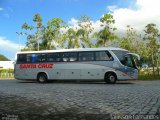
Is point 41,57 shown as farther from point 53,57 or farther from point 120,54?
point 120,54

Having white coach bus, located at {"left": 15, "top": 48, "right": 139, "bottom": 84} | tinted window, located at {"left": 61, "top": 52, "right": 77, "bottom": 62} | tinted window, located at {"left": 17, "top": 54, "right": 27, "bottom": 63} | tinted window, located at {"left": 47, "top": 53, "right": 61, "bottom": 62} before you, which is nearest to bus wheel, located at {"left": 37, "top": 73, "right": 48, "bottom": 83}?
white coach bus, located at {"left": 15, "top": 48, "right": 139, "bottom": 84}

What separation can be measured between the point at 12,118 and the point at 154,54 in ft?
186

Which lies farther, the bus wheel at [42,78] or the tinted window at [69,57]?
the bus wheel at [42,78]

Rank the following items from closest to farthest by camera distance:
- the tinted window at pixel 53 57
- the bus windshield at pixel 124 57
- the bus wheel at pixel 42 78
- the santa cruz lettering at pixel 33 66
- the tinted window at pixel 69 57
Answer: the bus windshield at pixel 124 57 → the tinted window at pixel 69 57 → the tinted window at pixel 53 57 → the santa cruz lettering at pixel 33 66 → the bus wheel at pixel 42 78

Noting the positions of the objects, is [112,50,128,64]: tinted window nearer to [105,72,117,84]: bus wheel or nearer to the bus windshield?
the bus windshield

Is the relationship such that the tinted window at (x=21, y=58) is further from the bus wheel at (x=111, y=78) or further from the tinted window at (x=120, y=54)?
the tinted window at (x=120, y=54)

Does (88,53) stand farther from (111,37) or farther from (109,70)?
(111,37)

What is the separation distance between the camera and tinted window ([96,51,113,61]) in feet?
83.8

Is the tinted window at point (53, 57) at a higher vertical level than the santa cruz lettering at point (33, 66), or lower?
higher

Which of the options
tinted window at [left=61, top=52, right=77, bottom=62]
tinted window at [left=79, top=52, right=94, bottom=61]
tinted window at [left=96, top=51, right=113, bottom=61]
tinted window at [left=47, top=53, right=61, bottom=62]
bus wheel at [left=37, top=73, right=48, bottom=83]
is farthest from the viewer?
bus wheel at [left=37, top=73, right=48, bottom=83]

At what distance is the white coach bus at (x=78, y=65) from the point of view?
25391mm

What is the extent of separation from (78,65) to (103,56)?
2.31 m

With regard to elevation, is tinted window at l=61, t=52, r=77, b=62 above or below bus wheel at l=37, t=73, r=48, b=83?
above

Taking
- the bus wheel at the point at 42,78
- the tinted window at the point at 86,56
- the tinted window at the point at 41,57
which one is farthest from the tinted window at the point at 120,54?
the bus wheel at the point at 42,78
